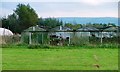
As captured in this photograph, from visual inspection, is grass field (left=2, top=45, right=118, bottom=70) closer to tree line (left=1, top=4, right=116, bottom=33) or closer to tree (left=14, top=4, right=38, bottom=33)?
tree line (left=1, top=4, right=116, bottom=33)

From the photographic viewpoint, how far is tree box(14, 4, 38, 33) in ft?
91.7

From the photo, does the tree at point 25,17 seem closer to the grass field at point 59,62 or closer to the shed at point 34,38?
the shed at point 34,38

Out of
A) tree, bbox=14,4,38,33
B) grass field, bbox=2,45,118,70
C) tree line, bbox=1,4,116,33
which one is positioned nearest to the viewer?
grass field, bbox=2,45,118,70

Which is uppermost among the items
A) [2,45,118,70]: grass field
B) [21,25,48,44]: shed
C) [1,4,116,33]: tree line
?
[1,4,116,33]: tree line

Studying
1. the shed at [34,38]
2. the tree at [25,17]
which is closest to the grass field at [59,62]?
the shed at [34,38]

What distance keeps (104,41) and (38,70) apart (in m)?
12.5

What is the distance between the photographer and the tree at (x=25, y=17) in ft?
91.7

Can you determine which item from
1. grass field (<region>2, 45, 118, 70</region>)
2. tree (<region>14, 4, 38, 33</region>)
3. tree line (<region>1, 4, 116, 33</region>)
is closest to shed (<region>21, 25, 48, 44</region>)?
grass field (<region>2, 45, 118, 70</region>)

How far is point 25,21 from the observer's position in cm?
2806

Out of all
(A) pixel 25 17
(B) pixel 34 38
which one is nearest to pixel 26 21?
(A) pixel 25 17

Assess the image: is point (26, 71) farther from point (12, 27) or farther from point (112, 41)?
point (12, 27)

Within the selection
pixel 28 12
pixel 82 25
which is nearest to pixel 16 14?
pixel 28 12

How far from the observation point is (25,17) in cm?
2961

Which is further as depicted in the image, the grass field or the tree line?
the tree line
